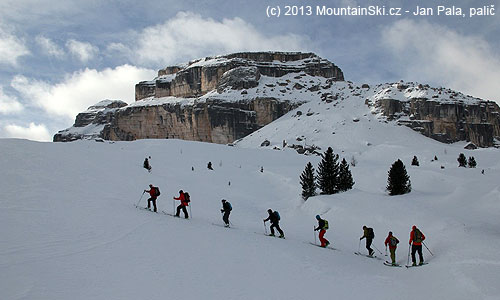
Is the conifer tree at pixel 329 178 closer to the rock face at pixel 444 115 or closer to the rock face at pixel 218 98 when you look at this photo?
the rock face at pixel 444 115

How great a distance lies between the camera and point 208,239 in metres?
10.1

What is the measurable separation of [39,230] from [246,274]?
553cm

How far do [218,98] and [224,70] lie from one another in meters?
19.8

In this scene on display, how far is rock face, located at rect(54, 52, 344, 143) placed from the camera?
10225cm

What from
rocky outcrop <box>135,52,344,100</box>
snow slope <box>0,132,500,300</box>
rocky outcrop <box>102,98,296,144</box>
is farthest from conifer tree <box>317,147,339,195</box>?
rocky outcrop <box>135,52,344,100</box>

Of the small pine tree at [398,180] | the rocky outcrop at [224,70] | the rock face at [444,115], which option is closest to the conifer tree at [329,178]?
the small pine tree at [398,180]

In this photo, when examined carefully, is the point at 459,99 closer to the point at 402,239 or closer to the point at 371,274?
the point at 402,239

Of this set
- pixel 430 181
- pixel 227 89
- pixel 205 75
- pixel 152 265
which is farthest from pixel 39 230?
pixel 205 75

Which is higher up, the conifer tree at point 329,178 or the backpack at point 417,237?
the conifer tree at point 329,178

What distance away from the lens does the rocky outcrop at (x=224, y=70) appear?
12150 cm

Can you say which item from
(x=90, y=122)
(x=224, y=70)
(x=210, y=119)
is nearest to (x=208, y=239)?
(x=210, y=119)

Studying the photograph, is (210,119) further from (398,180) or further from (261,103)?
(398,180)

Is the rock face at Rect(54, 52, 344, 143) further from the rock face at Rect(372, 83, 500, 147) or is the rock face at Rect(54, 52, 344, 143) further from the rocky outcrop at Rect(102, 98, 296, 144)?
the rock face at Rect(372, 83, 500, 147)

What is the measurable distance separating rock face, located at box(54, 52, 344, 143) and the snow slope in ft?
257
